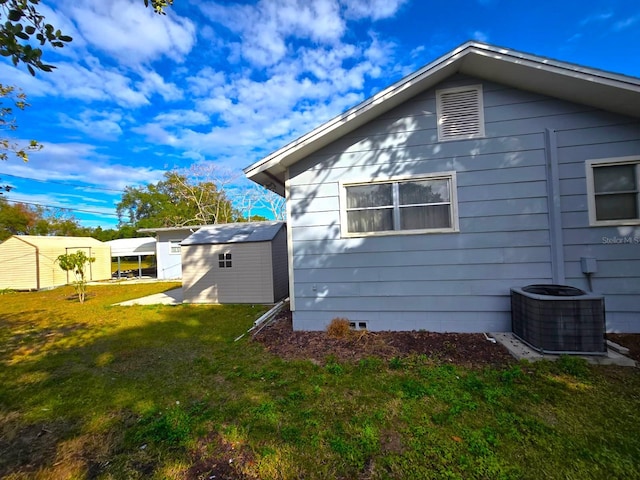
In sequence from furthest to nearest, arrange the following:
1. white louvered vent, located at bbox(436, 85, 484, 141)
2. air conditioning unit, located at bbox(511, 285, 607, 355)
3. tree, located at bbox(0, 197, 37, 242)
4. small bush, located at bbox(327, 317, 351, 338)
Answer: tree, located at bbox(0, 197, 37, 242)
small bush, located at bbox(327, 317, 351, 338)
white louvered vent, located at bbox(436, 85, 484, 141)
air conditioning unit, located at bbox(511, 285, 607, 355)

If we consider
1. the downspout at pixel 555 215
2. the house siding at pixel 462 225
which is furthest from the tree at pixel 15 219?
the downspout at pixel 555 215

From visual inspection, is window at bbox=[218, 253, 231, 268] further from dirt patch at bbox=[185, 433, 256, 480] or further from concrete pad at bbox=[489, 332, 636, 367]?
concrete pad at bbox=[489, 332, 636, 367]

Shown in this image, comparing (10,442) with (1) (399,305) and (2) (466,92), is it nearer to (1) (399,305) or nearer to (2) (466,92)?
(1) (399,305)

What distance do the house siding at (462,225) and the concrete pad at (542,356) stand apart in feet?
1.83

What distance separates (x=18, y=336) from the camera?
7094 millimetres

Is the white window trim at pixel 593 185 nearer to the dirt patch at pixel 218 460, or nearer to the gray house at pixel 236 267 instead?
the dirt patch at pixel 218 460

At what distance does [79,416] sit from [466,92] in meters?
7.49

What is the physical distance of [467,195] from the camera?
5012 millimetres

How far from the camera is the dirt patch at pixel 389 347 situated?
13.6ft

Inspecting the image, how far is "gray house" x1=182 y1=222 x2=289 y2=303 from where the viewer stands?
10203mm

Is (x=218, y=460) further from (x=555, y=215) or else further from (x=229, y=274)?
(x=229, y=274)

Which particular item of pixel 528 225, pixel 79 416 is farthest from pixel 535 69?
pixel 79 416

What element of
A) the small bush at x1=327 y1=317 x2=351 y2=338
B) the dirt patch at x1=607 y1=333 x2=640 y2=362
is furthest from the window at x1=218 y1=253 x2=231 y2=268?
the dirt patch at x1=607 y1=333 x2=640 y2=362

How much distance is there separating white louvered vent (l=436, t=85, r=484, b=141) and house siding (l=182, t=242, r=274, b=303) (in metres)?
7.01
